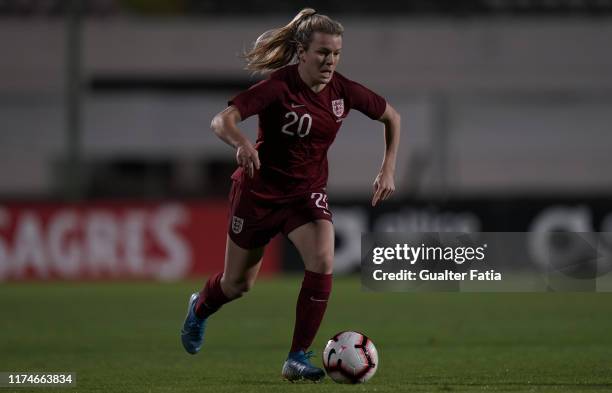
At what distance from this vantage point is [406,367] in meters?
8.45

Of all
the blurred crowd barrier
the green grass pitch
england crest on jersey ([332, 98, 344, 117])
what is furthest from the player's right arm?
the blurred crowd barrier

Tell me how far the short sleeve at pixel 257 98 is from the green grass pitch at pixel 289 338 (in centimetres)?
156

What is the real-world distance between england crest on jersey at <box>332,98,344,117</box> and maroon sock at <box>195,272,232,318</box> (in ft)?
4.61

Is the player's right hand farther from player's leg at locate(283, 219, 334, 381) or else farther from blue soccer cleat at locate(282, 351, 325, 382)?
blue soccer cleat at locate(282, 351, 325, 382)

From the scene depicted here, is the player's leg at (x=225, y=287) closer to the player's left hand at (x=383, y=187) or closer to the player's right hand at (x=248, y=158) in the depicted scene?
the player's left hand at (x=383, y=187)

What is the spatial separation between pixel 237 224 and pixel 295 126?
73 centimetres

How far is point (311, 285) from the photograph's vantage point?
7621 mm

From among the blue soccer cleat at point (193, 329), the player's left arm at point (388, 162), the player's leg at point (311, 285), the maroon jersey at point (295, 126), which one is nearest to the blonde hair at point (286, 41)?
the maroon jersey at point (295, 126)

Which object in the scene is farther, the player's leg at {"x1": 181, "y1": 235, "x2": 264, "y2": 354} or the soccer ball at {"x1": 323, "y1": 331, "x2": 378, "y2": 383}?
the player's leg at {"x1": 181, "y1": 235, "x2": 264, "y2": 354}

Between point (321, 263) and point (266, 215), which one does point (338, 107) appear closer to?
point (266, 215)

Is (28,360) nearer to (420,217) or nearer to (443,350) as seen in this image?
(443,350)

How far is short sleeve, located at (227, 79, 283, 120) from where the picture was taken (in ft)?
24.3

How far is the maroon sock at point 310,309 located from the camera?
24.9 ft

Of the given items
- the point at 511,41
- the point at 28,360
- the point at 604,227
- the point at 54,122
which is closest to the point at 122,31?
the point at 54,122
